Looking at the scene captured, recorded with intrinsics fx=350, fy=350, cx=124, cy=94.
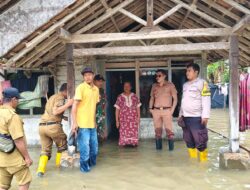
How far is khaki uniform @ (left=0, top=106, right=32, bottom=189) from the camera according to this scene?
4.31 meters

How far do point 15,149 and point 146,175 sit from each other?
2.53 metres

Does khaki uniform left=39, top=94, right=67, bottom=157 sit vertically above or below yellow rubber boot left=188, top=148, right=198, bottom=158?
above

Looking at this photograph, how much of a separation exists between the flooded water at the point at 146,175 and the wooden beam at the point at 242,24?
8.23 feet

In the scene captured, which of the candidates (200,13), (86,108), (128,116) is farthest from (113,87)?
(200,13)

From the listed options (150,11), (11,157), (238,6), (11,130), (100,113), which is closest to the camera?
(11,130)

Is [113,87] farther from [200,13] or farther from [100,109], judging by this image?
[200,13]

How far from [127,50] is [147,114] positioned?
344cm

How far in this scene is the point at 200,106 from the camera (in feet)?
21.9

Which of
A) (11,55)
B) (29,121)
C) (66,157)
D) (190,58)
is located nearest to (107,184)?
(66,157)

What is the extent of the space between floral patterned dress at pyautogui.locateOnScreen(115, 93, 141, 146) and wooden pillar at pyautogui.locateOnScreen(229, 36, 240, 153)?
2691 millimetres

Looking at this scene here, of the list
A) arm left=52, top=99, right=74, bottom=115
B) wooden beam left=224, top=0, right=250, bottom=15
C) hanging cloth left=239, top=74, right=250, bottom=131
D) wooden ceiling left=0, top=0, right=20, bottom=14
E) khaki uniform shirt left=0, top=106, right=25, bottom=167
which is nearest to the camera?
khaki uniform shirt left=0, top=106, right=25, bottom=167

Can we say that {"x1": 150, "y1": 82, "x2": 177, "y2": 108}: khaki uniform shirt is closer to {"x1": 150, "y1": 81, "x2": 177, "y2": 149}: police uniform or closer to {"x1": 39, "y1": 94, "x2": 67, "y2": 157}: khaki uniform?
{"x1": 150, "y1": 81, "x2": 177, "y2": 149}: police uniform

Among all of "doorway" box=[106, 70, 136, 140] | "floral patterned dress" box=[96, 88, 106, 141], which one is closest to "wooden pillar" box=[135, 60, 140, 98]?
"doorway" box=[106, 70, 136, 140]

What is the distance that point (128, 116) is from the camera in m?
8.63
